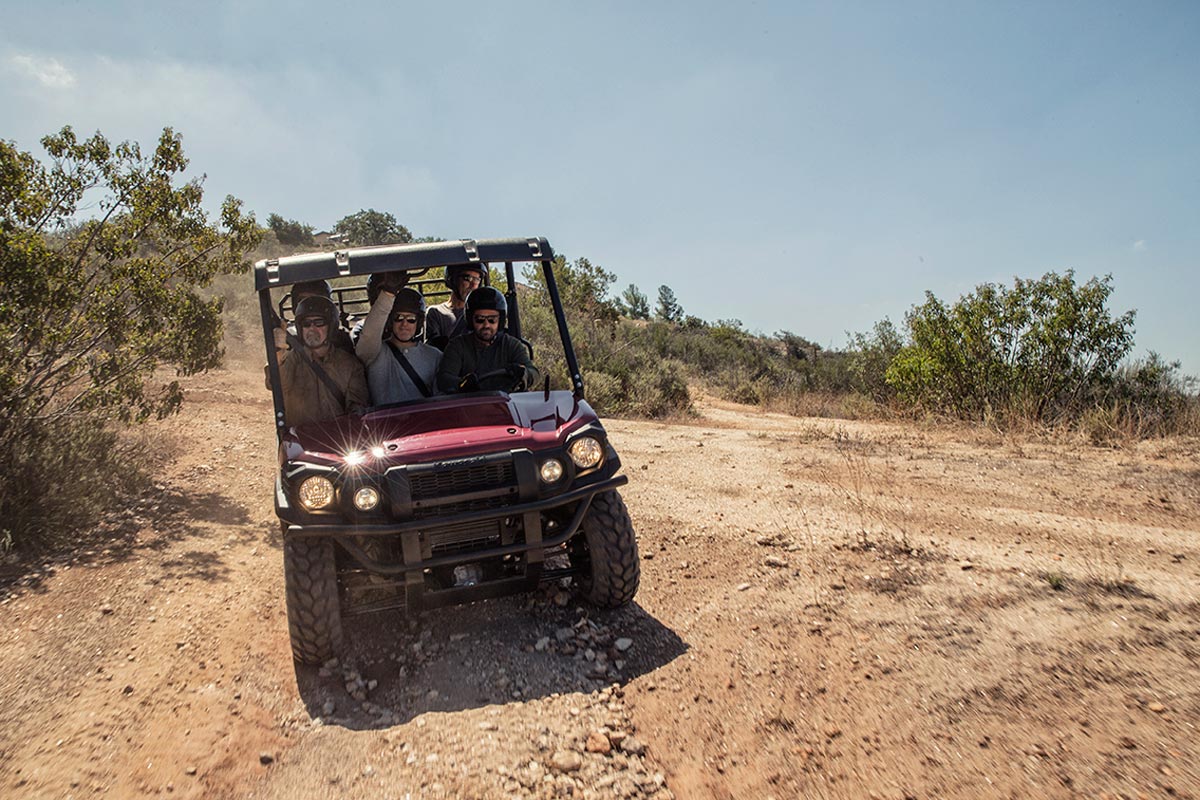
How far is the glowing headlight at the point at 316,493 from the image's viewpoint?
11.1ft

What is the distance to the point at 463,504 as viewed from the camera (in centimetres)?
348

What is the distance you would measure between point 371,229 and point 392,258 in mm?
40480

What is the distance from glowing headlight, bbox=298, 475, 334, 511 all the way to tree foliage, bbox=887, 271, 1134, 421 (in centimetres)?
971

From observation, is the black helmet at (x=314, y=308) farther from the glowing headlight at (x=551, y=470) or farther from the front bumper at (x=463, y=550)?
the glowing headlight at (x=551, y=470)

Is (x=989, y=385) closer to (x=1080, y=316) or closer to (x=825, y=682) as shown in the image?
(x=1080, y=316)

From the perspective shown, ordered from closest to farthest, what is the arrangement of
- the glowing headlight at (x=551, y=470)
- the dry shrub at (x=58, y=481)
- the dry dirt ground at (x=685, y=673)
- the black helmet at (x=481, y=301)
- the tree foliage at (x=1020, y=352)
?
the dry dirt ground at (x=685, y=673), the glowing headlight at (x=551, y=470), the black helmet at (x=481, y=301), the dry shrub at (x=58, y=481), the tree foliage at (x=1020, y=352)

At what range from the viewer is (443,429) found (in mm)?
3711

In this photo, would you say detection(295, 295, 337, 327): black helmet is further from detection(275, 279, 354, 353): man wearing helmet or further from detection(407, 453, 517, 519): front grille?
detection(407, 453, 517, 519): front grille

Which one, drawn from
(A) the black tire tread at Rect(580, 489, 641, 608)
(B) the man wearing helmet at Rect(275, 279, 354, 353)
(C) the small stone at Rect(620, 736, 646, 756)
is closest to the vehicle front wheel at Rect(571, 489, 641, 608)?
(A) the black tire tread at Rect(580, 489, 641, 608)

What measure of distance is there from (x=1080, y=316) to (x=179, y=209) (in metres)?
11.7

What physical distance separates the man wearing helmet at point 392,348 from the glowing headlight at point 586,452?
1.24m

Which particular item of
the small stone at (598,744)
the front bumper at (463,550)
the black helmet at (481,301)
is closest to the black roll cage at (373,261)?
the black helmet at (481,301)

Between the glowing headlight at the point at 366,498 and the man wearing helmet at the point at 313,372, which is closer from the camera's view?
the glowing headlight at the point at 366,498

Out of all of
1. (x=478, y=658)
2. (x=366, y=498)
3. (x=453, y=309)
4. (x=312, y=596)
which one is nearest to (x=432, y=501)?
(x=366, y=498)
